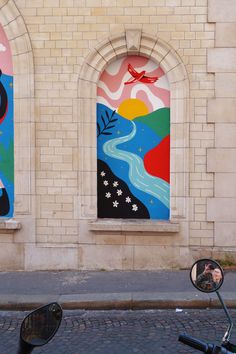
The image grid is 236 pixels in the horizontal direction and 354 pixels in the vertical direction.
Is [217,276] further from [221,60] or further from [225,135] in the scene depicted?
[221,60]

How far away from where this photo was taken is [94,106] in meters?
9.03

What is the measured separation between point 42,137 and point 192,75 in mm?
2951

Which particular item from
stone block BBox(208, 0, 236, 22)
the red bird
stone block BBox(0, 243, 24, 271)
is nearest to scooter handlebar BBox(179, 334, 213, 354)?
stone block BBox(0, 243, 24, 271)

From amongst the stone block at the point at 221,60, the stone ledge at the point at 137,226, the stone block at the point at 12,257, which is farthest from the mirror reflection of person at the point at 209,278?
the stone block at the point at 12,257

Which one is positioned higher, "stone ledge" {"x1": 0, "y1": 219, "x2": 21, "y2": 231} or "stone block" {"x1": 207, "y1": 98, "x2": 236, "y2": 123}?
"stone block" {"x1": 207, "y1": 98, "x2": 236, "y2": 123}

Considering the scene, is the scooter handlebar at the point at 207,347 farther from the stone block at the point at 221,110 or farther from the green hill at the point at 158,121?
the green hill at the point at 158,121

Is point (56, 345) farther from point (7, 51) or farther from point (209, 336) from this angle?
point (7, 51)

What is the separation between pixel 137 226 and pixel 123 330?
2.81 m

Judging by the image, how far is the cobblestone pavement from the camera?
18.7 feet

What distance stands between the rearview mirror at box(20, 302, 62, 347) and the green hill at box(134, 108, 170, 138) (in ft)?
22.4

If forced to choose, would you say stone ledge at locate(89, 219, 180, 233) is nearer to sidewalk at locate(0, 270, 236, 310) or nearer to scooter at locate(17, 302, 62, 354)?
sidewalk at locate(0, 270, 236, 310)

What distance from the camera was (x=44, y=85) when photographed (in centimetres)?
898

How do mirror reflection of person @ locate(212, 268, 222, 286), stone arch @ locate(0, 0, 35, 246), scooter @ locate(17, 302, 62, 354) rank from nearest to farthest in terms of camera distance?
1. scooter @ locate(17, 302, 62, 354)
2. mirror reflection of person @ locate(212, 268, 222, 286)
3. stone arch @ locate(0, 0, 35, 246)

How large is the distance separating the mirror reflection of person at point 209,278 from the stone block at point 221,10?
663cm
